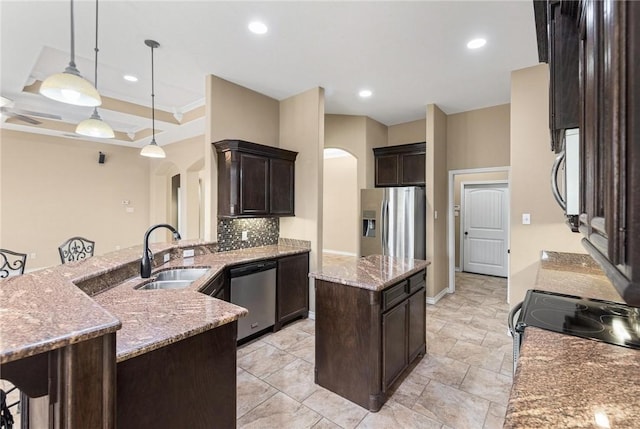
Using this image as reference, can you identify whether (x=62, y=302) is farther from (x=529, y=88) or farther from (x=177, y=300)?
(x=529, y=88)

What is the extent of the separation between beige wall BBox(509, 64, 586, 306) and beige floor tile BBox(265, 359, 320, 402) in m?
2.50

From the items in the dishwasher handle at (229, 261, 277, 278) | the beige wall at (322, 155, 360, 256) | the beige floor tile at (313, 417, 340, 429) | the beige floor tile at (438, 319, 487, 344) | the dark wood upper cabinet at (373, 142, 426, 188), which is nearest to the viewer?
the beige floor tile at (313, 417, 340, 429)

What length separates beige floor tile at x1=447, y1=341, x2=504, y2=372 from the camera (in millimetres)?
2781

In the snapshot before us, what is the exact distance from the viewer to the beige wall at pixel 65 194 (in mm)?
6125

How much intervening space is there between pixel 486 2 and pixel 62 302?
3.26 m

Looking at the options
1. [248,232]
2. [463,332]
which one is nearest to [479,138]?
[463,332]

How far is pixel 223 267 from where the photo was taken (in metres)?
2.81

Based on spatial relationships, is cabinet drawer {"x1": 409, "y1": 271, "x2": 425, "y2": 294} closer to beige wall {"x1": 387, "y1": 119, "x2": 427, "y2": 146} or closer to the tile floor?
the tile floor

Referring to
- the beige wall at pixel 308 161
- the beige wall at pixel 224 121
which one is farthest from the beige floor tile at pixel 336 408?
the beige wall at pixel 224 121

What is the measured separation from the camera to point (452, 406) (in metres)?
2.20

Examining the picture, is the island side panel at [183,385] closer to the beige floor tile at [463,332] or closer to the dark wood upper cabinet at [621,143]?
the dark wood upper cabinet at [621,143]

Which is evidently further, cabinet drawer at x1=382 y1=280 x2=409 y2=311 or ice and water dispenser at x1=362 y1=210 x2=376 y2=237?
ice and water dispenser at x1=362 y1=210 x2=376 y2=237

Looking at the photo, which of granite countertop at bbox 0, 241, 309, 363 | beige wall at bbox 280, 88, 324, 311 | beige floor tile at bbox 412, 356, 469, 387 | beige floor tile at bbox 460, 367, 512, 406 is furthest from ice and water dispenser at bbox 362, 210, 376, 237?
granite countertop at bbox 0, 241, 309, 363

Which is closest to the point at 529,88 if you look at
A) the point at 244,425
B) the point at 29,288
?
the point at 244,425
